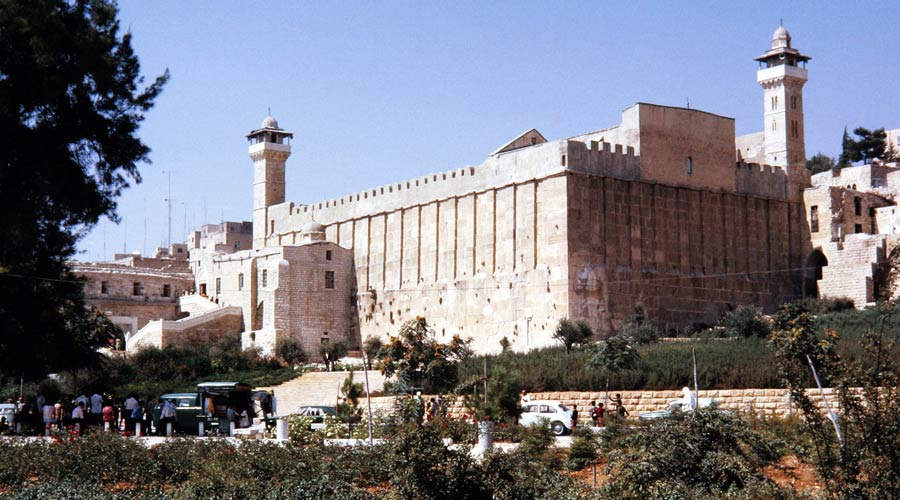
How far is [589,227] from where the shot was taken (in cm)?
4766

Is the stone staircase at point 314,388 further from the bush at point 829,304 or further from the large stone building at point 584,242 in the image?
the bush at point 829,304

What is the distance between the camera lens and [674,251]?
5006 cm

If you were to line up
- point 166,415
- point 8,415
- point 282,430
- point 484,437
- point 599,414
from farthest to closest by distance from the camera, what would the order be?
point 8,415
point 599,414
point 166,415
point 282,430
point 484,437

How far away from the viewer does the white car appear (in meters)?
27.5

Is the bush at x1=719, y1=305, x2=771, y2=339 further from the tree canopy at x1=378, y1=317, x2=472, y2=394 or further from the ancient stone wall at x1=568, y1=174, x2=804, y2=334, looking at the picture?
the tree canopy at x1=378, y1=317, x2=472, y2=394

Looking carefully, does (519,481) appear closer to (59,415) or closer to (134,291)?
(59,415)

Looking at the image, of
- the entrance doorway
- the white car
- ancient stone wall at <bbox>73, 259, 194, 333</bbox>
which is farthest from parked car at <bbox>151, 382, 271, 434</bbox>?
ancient stone wall at <bbox>73, 259, 194, 333</bbox>

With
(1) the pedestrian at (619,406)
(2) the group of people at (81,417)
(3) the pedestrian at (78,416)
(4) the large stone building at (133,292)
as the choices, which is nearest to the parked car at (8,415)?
(2) the group of people at (81,417)

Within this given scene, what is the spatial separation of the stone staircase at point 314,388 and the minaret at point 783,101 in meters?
21.9

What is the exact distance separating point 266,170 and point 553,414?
38328mm

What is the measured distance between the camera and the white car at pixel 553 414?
90.3 ft

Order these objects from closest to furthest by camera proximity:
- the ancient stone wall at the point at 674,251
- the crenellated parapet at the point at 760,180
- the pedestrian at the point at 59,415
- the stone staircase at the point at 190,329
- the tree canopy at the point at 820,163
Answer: the pedestrian at the point at 59,415 < the ancient stone wall at the point at 674,251 < the crenellated parapet at the point at 760,180 < the stone staircase at the point at 190,329 < the tree canopy at the point at 820,163

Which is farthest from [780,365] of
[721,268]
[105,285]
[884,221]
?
[105,285]

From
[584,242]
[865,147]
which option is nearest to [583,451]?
[584,242]
